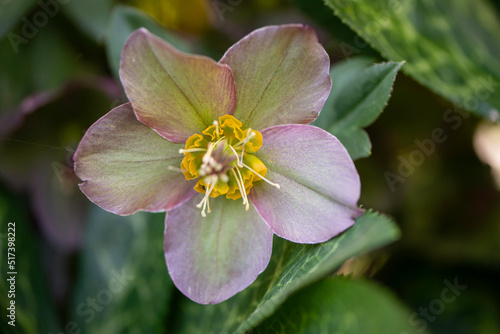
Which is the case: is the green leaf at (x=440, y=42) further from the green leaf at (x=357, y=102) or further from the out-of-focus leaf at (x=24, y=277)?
the out-of-focus leaf at (x=24, y=277)

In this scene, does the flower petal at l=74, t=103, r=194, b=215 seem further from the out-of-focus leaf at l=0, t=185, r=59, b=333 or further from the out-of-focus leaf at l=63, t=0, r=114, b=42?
the out-of-focus leaf at l=63, t=0, r=114, b=42

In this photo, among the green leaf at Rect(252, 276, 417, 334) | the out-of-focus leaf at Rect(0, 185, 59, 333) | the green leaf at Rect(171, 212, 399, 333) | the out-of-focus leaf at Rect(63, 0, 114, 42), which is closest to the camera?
the green leaf at Rect(171, 212, 399, 333)

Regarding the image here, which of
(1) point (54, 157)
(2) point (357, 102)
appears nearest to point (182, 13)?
(1) point (54, 157)

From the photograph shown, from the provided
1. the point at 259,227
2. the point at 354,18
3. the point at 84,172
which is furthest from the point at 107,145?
the point at 354,18

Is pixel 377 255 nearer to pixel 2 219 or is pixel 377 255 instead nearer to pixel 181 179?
pixel 181 179

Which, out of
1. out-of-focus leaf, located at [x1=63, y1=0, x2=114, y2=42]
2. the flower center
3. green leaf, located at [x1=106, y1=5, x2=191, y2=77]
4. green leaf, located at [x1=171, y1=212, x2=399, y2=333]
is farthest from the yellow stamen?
out-of-focus leaf, located at [x1=63, y1=0, x2=114, y2=42]
